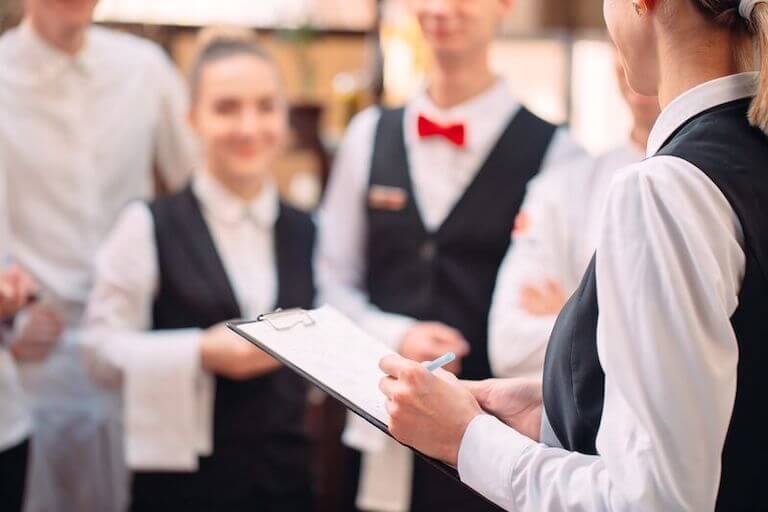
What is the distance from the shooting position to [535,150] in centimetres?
217

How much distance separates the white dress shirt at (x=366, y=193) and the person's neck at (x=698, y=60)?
43.8 inches

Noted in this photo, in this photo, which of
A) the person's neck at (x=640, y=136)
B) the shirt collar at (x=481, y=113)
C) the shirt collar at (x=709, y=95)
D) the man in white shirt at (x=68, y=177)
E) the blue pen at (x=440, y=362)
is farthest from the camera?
the shirt collar at (x=481, y=113)

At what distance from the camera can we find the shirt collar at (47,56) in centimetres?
205

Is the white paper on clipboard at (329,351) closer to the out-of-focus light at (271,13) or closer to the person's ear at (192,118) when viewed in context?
the person's ear at (192,118)

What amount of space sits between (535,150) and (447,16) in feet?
1.12

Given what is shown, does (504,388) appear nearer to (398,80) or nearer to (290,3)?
(398,80)

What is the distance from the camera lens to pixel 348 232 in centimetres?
233

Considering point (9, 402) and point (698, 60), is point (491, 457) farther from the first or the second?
point (9, 402)

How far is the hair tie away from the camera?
3.21 ft

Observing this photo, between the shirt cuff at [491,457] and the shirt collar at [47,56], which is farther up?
the shirt collar at [47,56]

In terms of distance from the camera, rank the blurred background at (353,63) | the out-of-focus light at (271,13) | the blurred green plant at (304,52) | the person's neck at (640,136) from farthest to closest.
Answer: the out-of-focus light at (271,13) < the blurred green plant at (304,52) < the blurred background at (353,63) < the person's neck at (640,136)

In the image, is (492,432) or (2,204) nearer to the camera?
(492,432)

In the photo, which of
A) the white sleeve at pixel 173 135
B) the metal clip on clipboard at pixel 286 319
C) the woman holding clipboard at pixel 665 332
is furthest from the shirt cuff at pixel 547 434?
the white sleeve at pixel 173 135

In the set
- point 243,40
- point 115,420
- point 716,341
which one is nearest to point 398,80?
point 243,40
